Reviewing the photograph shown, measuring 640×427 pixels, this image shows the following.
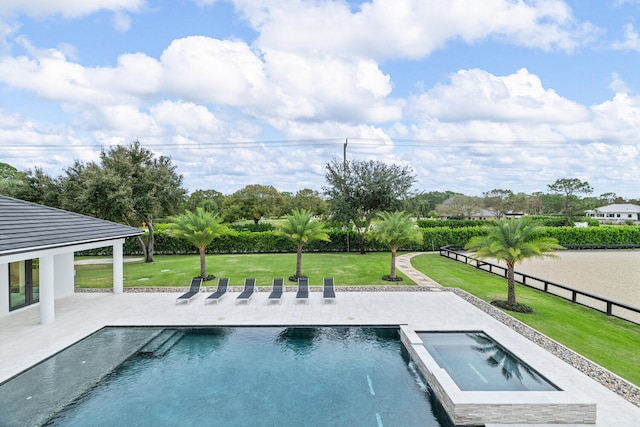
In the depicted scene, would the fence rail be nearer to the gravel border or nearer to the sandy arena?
the sandy arena

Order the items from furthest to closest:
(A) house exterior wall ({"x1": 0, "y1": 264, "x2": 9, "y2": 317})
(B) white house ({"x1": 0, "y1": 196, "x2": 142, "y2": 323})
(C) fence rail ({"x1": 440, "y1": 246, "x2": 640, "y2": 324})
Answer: (C) fence rail ({"x1": 440, "y1": 246, "x2": 640, "y2": 324})
(A) house exterior wall ({"x1": 0, "y1": 264, "x2": 9, "y2": 317})
(B) white house ({"x1": 0, "y1": 196, "x2": 142, "y2": 323})

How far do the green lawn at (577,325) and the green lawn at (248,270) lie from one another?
415cm

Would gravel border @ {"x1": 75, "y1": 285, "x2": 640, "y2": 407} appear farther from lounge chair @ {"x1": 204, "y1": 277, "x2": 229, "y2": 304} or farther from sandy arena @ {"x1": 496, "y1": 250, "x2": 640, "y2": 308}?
sandy arena @ {"x1": 496, "y1": 250, "x2": 640, "y2": 308}

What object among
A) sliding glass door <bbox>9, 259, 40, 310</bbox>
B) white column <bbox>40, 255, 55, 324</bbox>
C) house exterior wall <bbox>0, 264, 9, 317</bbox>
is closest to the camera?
white column <bbox>40, 255, 55, 324</bbox>

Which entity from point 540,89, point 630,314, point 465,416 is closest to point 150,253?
point 465,416

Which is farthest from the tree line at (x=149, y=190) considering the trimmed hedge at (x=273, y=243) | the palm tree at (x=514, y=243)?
the palm tree at (x=514, y=243)

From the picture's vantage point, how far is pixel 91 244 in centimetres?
1439

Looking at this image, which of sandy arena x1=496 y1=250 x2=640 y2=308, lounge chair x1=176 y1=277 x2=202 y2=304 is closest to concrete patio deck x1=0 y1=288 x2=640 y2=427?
lounge chair x1=176 y1=277 x2=202 y2=304

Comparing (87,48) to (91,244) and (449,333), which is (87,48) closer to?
(91,244)

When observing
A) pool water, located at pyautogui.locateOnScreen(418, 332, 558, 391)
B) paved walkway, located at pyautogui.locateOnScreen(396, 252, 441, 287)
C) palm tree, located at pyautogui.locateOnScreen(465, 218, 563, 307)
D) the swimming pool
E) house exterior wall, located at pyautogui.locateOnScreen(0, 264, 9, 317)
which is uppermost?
palm tree, located at pyautogui.locateOnScreen(465, 218, 563, 307)

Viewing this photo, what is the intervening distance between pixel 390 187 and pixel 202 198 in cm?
5277

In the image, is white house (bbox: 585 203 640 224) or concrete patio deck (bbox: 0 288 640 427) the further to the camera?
white house (bbox: 585 203 640 224)

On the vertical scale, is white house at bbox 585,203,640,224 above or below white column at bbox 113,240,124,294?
above

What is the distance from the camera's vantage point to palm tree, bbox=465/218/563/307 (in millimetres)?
14000
